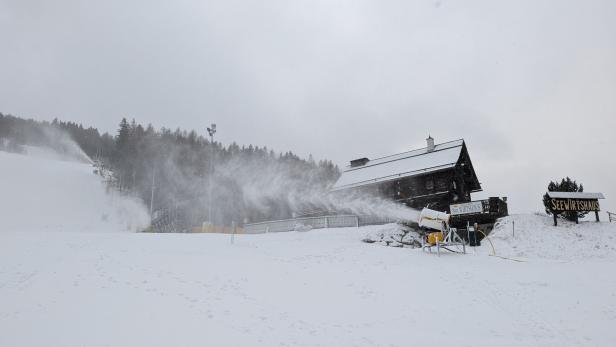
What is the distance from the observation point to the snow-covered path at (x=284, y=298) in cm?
939

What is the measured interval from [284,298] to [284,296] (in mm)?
204

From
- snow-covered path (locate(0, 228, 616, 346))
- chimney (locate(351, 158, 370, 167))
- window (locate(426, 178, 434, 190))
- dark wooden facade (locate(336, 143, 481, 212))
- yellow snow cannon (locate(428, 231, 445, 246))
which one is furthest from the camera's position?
chimney (locate(351, 158, 370, 167))

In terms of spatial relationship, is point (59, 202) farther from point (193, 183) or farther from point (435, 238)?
point (435, 238)

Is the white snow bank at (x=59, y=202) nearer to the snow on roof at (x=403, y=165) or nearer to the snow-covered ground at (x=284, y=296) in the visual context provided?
the snow on roof at (x=403, y=165)

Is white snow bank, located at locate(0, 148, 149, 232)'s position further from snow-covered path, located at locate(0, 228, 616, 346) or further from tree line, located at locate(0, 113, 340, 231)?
snow-covered path, located at locate(0, 228, 616, 346)

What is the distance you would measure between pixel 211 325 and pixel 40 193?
207 feet

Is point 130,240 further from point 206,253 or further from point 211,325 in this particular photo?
point 211,325

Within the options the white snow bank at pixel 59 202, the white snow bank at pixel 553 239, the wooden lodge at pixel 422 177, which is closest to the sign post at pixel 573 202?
the white snow bank at pixel 553 239

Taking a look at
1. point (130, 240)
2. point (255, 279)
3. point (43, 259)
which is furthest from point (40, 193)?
point (255, 279)

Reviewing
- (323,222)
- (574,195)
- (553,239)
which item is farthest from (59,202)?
(574,195)

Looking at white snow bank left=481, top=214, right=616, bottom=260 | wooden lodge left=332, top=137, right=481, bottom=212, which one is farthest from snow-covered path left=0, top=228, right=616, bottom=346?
wooden lodge left=332, top=137, right=481, bottom=212

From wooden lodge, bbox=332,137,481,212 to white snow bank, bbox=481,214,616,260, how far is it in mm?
5600

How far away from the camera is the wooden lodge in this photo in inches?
1297

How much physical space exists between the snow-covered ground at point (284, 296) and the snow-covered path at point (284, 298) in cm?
5
